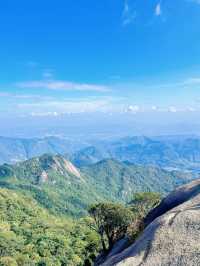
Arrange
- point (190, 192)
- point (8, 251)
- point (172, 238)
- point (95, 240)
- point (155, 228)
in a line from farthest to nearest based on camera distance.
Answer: point (8, 251) → point (95, 240) → point (190, 192) → point (155, 228) → point (172, 238)

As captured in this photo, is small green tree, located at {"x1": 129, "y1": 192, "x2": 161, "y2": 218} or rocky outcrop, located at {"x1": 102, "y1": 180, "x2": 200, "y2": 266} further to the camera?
small green tree, located at {"x1": 129, "y1": 192, "x2": 161, "y2": 218}

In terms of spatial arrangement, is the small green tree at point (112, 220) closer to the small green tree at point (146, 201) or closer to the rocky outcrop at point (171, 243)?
the small green tree at point (146, 201)

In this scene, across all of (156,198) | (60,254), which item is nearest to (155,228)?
(156,198)

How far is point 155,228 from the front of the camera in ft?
131

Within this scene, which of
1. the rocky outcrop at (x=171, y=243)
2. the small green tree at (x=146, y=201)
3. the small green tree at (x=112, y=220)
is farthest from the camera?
the small green tree at (x=146, y=201)

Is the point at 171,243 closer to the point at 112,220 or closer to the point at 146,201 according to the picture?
→ the point at 112,220

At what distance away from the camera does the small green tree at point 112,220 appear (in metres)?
75.8

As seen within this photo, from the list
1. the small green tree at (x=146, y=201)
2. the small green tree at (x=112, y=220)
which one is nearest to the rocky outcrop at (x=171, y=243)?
the small green tree at (x=112, y=220)

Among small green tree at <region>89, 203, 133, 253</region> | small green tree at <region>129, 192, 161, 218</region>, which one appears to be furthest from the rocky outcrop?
small green tree at <region>129, 192, 161, 218</region>

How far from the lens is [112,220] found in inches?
3034

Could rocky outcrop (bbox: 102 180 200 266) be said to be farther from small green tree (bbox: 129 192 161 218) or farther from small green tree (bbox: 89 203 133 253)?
small green tree (bbox: 129 192 161 218)

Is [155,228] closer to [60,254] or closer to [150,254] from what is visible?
[150,254]

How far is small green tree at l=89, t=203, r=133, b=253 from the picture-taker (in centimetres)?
7581

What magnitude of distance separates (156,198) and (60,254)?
357ft
